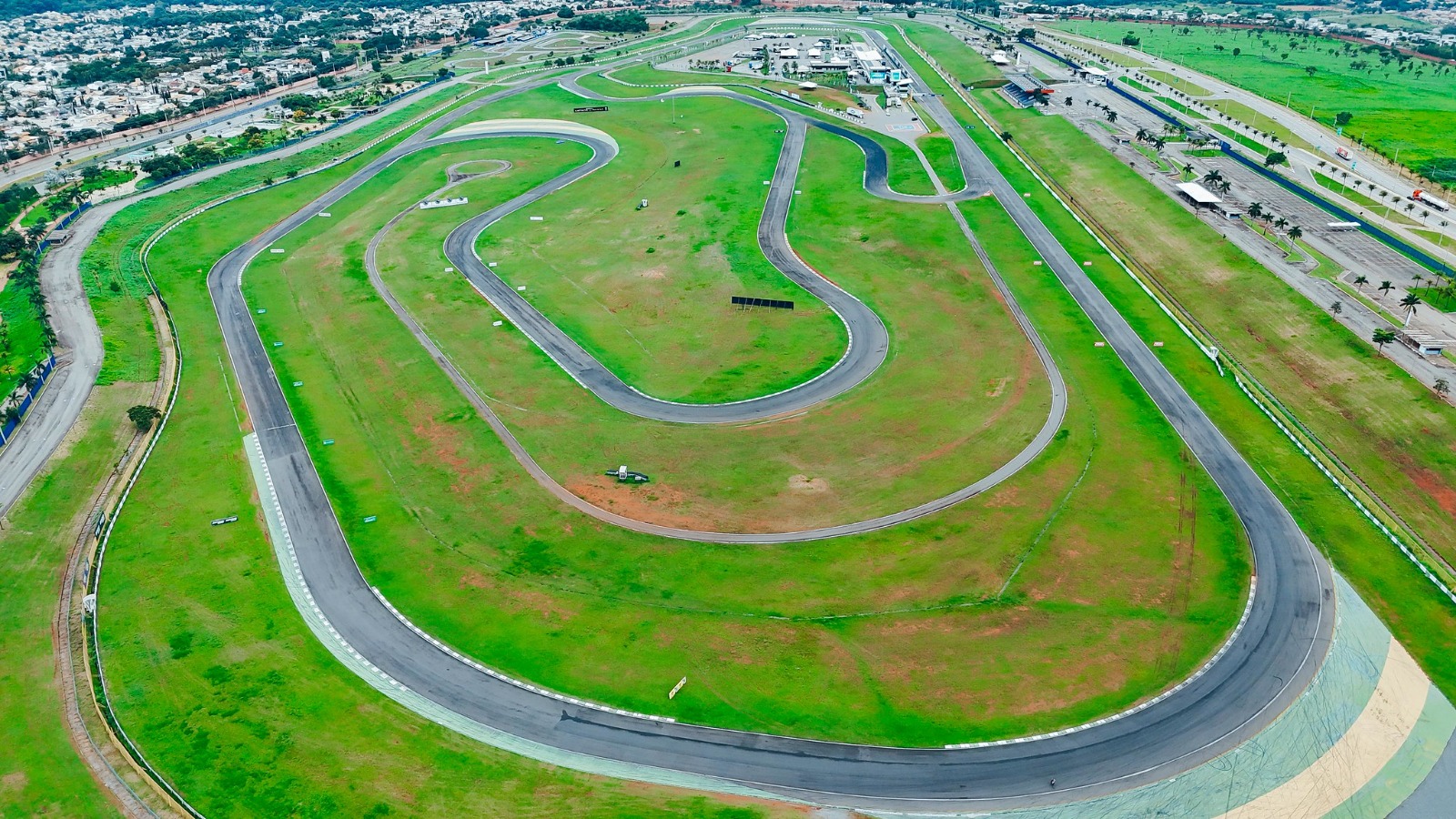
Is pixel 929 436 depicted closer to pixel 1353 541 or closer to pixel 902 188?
pixel 1353 541

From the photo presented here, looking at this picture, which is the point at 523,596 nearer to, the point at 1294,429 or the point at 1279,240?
the point at 1294,429

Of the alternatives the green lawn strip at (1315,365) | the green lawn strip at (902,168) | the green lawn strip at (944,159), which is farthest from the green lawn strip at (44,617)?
the green lawn strip at (944,159)

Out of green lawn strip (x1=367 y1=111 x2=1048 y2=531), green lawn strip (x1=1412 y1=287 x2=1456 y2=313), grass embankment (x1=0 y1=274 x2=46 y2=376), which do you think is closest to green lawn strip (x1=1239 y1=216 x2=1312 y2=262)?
green lawn strip (x1=1412 y1=287 x2=1456 y2=313)

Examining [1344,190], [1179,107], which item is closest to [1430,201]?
[1344,190]

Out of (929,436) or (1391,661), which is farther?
(929,436)

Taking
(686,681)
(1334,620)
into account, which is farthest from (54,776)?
(1334,620)

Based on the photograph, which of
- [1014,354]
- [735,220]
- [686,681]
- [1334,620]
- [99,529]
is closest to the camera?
[686,681]

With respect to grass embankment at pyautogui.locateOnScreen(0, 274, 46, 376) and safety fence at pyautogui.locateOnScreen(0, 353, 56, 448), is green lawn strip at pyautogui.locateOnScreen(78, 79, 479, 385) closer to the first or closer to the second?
safety fence at pyautogui.locateOnScreen(0, 353, 56, 448)
